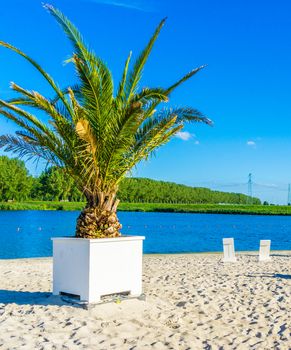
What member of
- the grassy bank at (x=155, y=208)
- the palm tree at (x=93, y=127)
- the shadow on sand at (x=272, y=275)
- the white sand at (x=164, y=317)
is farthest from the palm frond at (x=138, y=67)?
the grassy bank at (x=155, y=208)

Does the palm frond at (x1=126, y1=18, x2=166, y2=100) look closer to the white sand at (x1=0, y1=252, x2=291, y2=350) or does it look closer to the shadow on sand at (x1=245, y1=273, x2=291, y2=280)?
the white sand at (x1=0, y1=252, x2=291, y2=350)

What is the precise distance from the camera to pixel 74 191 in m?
106

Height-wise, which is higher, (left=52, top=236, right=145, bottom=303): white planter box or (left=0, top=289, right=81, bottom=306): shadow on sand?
(left=52, top=236, right=145, bottom=303): white planter box

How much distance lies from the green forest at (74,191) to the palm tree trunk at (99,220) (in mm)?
57720

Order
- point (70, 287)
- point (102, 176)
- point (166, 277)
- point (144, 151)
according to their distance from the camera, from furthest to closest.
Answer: point (166, 277) < point (144, 151) < point (102, 176) < point (70, 287)

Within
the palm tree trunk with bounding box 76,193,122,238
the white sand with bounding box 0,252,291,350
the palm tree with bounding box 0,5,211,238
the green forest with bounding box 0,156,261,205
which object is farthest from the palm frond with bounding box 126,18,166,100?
the green forest with bounding box 0,156,261,205

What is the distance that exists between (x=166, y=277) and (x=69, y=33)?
21.6 ft

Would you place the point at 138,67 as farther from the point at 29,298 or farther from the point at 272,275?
the point at 272,275

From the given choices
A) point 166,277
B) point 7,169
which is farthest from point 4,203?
point 166,277

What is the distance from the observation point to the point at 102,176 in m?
8.55

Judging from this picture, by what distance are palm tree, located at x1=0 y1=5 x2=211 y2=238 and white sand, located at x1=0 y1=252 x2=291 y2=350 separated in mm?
1559

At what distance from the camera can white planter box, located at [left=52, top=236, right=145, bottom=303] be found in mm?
7730

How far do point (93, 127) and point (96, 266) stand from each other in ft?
8.39

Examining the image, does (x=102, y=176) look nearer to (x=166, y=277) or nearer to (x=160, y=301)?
(x=160, y=301)
